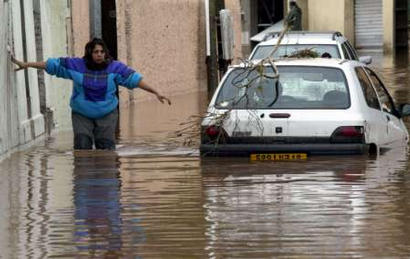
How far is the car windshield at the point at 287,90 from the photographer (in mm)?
12703

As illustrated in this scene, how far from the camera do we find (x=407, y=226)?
9008 millimetres

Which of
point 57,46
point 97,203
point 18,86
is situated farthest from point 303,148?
point 57,46

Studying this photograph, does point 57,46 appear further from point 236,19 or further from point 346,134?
point 236,19

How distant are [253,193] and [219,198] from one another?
359 millimetres

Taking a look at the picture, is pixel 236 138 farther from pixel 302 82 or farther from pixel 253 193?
pixel 253 193

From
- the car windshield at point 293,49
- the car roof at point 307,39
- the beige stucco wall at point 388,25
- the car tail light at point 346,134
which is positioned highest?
the car roof at point 307,39

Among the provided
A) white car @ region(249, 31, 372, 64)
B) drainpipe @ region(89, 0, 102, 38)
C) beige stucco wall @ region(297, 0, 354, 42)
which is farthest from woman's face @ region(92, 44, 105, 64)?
beige stucco wall @ region(297, 0, 354, 42)

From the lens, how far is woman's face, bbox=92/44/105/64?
520 inches

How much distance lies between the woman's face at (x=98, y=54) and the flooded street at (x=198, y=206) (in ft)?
Answer: 3.38

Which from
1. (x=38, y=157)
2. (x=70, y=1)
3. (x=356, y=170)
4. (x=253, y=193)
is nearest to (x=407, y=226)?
(x=253, y=193)

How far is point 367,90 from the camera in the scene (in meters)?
13.3

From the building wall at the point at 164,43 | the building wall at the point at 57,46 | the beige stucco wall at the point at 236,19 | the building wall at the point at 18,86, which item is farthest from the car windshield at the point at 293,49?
the beige stucco wall at the point at 236,19

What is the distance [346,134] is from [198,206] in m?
2.88

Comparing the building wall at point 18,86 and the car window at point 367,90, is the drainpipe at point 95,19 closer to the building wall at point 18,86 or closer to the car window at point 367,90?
the building wall at point 18,86
